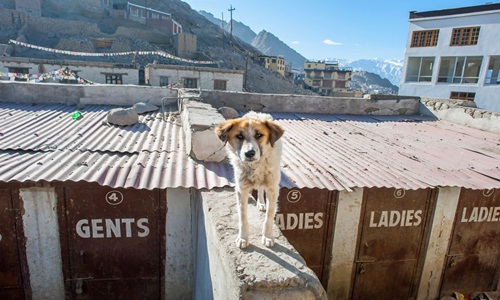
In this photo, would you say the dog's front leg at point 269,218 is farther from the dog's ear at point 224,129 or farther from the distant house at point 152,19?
the distant house at point 152,19

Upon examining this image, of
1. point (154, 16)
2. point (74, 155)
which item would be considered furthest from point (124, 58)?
point (74, 155)

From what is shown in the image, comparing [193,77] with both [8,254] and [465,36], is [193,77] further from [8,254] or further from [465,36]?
[465,36]

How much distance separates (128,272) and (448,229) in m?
6.29

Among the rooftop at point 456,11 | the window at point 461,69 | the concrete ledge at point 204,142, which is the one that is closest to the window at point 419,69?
the window at point 461,69

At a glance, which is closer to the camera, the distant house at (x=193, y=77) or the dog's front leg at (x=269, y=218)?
the dog's front leg at (x=269, y=218)

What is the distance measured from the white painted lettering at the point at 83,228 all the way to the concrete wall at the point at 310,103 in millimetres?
5964

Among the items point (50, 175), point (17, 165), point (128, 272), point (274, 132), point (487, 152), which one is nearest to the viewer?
point (274, 132)

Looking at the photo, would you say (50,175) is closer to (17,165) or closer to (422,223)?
(17,165)

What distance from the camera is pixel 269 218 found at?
3.00m

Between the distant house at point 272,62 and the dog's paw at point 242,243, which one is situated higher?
the distant house at point 272,62

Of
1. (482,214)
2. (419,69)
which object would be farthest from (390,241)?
(419,69)

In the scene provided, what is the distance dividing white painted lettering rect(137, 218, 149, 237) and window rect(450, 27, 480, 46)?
26299 millimetres

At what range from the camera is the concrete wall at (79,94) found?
32.3 feet

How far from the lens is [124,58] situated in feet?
115
